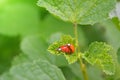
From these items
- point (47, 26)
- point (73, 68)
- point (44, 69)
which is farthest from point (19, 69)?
point (47, 26)

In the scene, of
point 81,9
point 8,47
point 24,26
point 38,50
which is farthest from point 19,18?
point 81,9

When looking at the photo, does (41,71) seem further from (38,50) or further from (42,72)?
(38,50)

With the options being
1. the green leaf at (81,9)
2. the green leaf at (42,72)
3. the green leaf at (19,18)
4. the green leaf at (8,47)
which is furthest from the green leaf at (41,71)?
the green leaf at (19,18)

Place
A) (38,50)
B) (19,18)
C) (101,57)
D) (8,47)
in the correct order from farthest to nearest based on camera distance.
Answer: (19,18) → (8,47) → (38,50) → (101,57)

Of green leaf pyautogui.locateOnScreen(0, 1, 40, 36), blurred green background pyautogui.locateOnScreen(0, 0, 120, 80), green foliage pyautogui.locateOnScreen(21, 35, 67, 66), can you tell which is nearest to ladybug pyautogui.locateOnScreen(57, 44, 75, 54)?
green foliage pyautogui.locateOnScreen(21, 35, 67, 66)

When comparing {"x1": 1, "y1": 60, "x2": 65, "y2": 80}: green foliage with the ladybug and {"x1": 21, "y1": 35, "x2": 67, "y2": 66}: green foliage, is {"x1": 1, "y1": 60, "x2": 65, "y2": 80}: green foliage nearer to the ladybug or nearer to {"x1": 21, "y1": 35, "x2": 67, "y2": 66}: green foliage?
the ladybug

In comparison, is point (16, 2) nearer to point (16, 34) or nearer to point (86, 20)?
point (16, 34)
